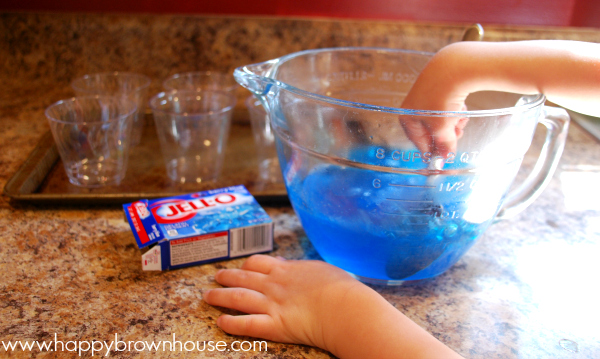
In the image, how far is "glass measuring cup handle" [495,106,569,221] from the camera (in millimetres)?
606

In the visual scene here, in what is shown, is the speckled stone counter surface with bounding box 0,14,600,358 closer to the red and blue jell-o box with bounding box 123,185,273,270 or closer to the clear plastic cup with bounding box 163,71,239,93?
the red and blue jell-o box with bounding box 123,185,273,270

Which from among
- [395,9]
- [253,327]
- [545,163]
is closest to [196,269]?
[253,327]

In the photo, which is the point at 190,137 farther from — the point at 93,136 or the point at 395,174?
the point at 395,174

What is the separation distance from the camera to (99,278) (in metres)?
0.62

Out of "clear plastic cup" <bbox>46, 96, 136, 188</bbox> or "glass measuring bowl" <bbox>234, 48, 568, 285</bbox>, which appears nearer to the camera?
"glass measuring bowl" <bbox>234, 48, 568, 285</bbox>

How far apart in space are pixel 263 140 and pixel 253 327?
0.49 m

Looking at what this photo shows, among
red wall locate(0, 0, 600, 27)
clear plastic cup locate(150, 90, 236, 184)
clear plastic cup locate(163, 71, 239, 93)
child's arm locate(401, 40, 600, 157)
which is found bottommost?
clear plastic cup locate(150, 90, 236, 184)

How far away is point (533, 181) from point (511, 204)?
42mm

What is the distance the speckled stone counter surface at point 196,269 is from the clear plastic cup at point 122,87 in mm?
130

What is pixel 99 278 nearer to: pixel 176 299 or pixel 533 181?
pixel 176 299

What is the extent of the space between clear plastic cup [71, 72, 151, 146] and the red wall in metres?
0.20

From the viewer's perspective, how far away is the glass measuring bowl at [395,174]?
526 mm

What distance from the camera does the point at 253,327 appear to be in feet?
1.73

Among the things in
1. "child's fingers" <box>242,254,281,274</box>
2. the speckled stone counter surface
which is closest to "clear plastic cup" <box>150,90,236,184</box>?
the speckled stone counter surface
